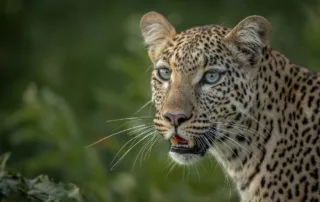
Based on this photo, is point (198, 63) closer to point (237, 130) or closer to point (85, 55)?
point (237, 130)

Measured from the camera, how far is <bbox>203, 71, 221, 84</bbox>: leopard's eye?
1216 cm

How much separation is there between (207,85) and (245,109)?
0.39 meters

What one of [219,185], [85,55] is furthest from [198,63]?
[85,55]

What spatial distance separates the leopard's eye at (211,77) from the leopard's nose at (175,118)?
445 mm

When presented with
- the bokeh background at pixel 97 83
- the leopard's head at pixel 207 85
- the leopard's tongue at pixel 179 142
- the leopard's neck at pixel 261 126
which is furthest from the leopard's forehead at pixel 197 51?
the bokeh background at pixel 97 83

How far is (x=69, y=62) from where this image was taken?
30.5 metres

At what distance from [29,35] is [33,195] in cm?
2359

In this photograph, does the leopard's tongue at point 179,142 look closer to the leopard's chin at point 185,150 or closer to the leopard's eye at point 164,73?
the leopard's chin at point 185,150

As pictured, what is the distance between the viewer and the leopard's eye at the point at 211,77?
1216cm

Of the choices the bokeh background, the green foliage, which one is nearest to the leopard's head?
the bokeh background

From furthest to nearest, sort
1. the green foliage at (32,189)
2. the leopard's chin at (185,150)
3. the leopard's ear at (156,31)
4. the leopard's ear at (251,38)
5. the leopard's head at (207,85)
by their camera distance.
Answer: the leopard's ear at (156,31) → the leopard's ear at (251,38) → the leopard's chin at (185,150) → the leopard's head at (207,85) → the green foliage at (32,189)

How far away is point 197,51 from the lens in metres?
12.2

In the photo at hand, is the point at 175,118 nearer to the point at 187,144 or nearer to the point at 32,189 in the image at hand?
the point at 187,144

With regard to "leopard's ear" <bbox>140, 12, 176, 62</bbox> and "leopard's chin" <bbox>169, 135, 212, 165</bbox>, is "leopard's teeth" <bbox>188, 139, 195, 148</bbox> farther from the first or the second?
"leopard's ear" <bbox>140, 12, 176, 62</bbox>
